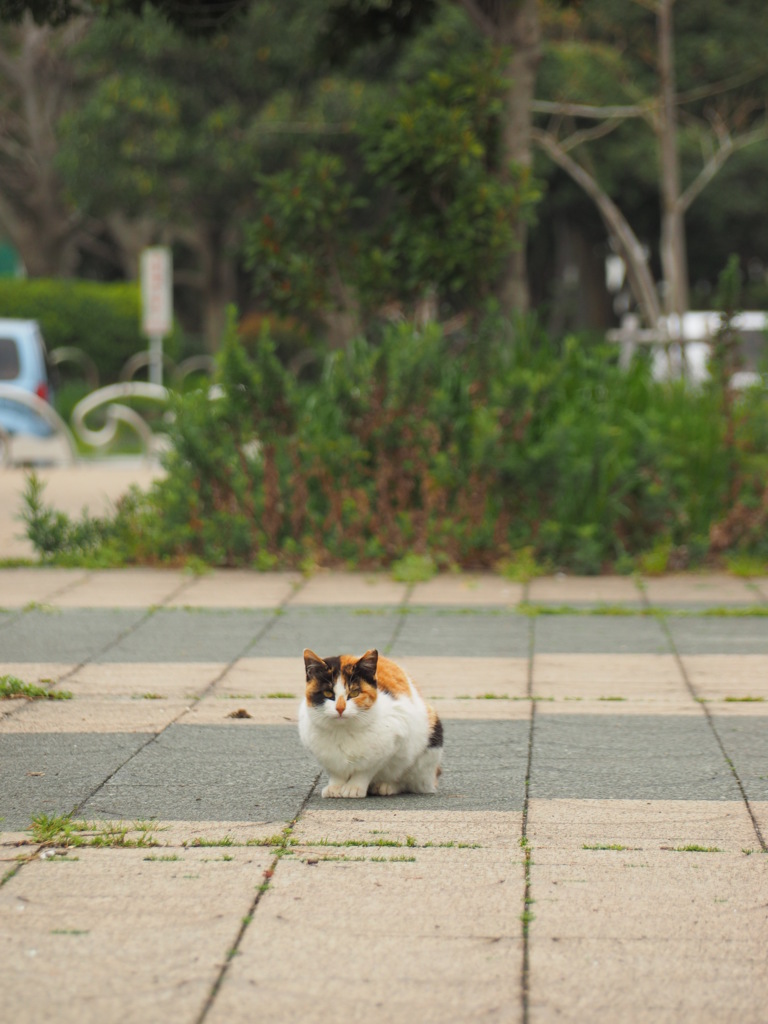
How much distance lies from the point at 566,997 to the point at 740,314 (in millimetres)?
7915

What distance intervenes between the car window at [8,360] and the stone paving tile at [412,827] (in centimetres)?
1783

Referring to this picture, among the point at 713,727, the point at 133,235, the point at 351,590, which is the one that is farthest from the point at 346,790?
the point at 133,235

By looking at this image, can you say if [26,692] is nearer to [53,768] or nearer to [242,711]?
[242,711]

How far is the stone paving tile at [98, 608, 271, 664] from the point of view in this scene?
7133 millimetres

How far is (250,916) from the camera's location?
11.8 ft

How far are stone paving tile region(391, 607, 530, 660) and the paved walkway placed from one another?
1.2 inches

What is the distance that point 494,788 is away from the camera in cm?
485

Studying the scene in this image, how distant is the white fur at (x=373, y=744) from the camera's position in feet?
14.6

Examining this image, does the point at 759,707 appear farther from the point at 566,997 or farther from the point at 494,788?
the point at 566,997

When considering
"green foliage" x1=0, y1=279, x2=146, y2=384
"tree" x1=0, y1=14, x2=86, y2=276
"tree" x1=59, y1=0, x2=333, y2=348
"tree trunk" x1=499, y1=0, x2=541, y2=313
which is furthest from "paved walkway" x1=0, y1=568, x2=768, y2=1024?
"tree" x1=0, y1=14, x2=86, y2=276

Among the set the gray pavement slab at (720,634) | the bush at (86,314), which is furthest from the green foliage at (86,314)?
the gray pavement slab at (720,634)

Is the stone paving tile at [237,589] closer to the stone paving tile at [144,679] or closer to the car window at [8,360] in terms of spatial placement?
the stone paving tile at [144,679]

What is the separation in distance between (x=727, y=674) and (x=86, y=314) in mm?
25199

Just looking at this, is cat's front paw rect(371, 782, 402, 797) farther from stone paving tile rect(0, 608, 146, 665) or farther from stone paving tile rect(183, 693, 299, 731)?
stone paving tile rect(0, 608, 146, 665)
